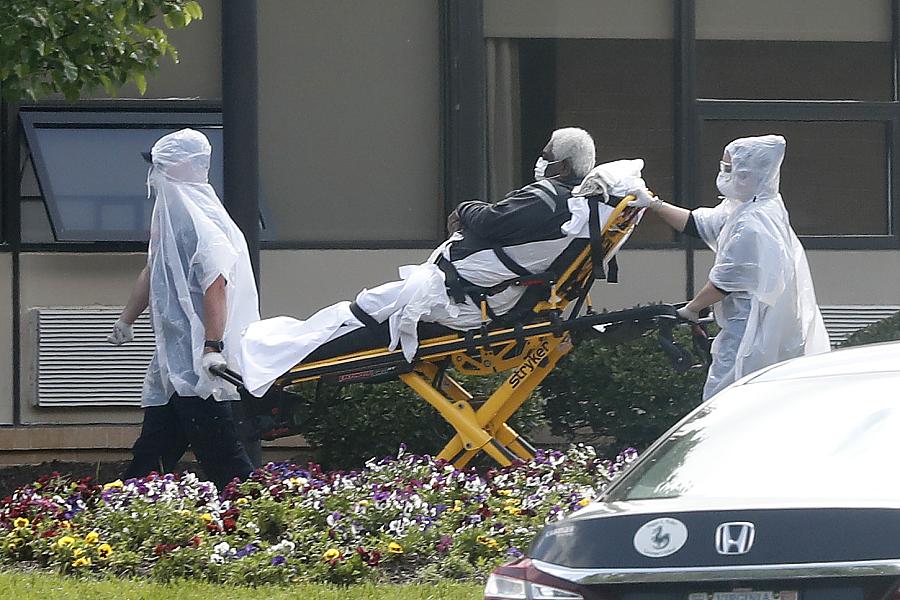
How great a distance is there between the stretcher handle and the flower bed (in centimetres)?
45

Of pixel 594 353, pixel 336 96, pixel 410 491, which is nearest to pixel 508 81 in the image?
pixel 336 96

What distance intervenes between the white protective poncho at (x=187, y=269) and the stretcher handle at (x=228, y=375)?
0.27 ft

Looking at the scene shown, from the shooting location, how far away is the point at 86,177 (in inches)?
428

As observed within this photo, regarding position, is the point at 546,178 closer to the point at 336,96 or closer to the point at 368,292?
the point at 368,292

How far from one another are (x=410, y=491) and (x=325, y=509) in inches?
15.8

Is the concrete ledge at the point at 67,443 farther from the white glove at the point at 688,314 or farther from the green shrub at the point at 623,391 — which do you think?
the white glove at the point at 688,314

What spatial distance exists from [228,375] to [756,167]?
262cm

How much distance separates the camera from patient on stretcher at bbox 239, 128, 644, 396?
25.1 ft

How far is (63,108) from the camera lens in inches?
432

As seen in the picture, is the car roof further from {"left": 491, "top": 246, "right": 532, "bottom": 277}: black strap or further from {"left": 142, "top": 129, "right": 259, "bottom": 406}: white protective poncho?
{"left": 142, "top": 129, "right": 259, "bottom": 406}: white protective poncho

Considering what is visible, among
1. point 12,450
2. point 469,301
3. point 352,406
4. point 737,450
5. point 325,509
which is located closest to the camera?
point 737,450

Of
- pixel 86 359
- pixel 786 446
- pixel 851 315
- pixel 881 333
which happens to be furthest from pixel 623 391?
pixel 786 446

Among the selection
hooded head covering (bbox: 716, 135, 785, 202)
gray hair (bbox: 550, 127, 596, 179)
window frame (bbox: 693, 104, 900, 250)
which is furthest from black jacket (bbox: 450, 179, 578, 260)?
window frame (bbox: 693, 104, 900, 250)

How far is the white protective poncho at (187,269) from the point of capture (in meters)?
7.73
